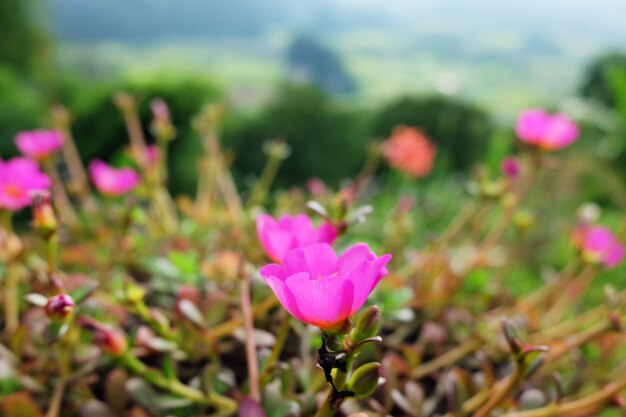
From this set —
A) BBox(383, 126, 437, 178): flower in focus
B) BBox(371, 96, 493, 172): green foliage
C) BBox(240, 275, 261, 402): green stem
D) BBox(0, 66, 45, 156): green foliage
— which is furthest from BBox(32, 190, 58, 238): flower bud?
BBox(371, 96, 493, 172): green foliage

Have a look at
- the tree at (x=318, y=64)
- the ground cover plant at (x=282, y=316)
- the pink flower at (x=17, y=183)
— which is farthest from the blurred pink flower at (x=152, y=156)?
the tree at (x=318, y=64)

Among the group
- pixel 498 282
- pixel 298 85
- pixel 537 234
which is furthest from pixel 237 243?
pixel 298 85

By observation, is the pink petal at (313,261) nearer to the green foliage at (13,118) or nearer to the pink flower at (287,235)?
the pink flower at (287,235)

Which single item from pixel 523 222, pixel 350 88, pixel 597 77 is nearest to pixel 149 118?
pixel 523 222

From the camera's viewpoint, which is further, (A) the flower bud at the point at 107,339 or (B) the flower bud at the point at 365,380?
(A) the flower bud at the point at 107,339

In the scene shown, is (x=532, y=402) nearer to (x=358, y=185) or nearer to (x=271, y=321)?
(x=271, y=321)

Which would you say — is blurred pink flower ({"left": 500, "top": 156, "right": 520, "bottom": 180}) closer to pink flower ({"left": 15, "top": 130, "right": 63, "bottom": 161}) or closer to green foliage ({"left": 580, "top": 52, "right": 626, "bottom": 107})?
pink flower ({"left": 15, "top": 130, "right": 63, "bottom": 161})

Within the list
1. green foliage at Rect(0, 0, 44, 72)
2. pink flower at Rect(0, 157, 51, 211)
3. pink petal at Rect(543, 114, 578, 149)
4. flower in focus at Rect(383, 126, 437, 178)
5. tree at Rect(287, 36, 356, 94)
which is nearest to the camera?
pink flower at Rect(0, 157, 51, 211)

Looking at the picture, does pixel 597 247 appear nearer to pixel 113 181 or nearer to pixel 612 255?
pixel 612 255
